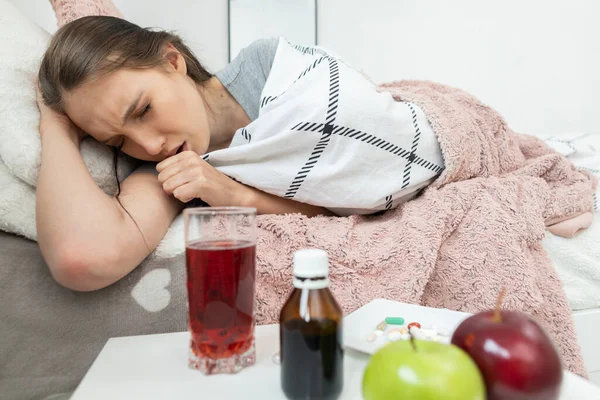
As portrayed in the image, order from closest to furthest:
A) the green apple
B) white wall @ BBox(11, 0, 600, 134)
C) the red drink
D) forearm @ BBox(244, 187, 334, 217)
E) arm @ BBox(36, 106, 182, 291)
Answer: the green apple < the red drink < arm @ BBox(36, 106, 182, 291) < forearm @ BBox(244, 187, 334, 217) < white wall @ BBox(11, 0, 600, 134)

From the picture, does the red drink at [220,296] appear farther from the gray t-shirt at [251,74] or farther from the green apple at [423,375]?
the gray t-shirt at [251,74]

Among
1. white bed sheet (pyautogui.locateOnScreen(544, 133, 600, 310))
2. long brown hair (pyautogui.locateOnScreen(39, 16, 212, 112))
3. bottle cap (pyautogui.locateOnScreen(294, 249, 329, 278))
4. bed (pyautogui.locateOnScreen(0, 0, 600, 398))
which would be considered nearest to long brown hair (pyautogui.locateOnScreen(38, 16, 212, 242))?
long brown hair (pyautogui.locateOnScreen(39, 16, 212, 112))

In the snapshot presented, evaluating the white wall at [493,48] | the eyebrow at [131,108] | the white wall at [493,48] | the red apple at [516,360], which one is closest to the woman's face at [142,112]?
the eyebrow at [131,108]

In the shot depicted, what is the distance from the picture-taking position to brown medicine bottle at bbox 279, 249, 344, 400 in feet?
1.14

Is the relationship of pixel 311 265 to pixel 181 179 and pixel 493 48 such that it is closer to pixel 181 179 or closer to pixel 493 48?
pixel 181 179

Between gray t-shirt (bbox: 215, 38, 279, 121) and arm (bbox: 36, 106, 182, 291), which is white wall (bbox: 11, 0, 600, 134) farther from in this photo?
arm (bbox: 36, 106, 182, 291)

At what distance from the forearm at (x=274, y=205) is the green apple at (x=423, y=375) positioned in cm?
51

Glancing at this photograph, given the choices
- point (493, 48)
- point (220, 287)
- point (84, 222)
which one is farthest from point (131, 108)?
point (493, 48)

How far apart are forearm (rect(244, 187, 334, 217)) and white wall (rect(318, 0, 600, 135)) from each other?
3.78ft

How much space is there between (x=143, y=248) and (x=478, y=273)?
0.50 m

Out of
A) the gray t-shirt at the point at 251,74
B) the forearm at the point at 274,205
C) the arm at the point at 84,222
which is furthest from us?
the gray t-shirt at the point at 251,74

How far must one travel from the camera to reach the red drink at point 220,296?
1.31 ft

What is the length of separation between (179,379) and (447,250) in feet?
1.51

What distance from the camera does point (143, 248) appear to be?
62 centimetres
